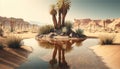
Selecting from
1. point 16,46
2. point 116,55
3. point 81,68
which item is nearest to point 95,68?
point 81,68

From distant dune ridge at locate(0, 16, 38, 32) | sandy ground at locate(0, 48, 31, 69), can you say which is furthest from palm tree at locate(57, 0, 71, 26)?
distant dune ridge at locate(0, 16, 38, 32)

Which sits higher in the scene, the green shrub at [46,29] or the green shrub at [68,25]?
the green shrub at [68,25]

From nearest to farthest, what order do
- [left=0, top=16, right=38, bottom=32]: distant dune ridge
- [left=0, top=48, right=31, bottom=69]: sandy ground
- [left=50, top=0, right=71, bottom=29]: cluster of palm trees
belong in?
[left=0, top=48, right=31, bottom=69]: sandy ground
[left=50, top=0, right=71, bottom=29]: cluster of palm trees
[left=0, top=16, right=38, bottom=32]: distant dune ridge

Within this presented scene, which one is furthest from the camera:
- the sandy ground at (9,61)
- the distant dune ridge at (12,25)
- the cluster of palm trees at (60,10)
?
the distant dune ridge at (12,25)

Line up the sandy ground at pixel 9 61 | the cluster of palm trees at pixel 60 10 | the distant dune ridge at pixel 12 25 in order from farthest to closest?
the distant dune ridge at pixel 12 25, the cluster of palm trees at pixel 60 10, the sandy ground at pixel 9 61

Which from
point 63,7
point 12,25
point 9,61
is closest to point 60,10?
point 63,7

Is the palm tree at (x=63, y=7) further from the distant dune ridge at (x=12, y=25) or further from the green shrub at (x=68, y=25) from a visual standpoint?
the distant dune ridge at (x=12, y=25)

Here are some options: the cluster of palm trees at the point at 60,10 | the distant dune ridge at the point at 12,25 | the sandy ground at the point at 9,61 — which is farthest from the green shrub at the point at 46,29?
the distant dune ridge at the point at 12,25

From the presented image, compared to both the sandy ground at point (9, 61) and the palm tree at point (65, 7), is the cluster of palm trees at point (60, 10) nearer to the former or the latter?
the palm tree at point (65, 7)

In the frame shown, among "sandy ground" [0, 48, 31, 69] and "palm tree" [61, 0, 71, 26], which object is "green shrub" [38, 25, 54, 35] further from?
"sandy ground" [0, 48, 31, 69]

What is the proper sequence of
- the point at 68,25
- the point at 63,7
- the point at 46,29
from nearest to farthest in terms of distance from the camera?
the point at 63,7, the point at 46,29, the point at 68,25

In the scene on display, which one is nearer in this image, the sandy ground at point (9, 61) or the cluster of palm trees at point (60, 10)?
the sandy ground at point (9, 61)

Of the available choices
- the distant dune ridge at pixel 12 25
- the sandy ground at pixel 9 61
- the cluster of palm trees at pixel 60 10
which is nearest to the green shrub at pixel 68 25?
the cluster of palm trees at pixel 60 10

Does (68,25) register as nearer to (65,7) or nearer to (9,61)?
(65,7)
